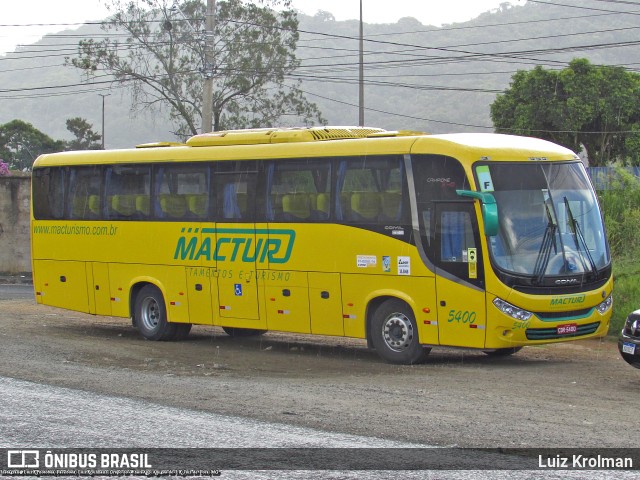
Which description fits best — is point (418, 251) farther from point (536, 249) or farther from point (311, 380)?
point (311, 380)

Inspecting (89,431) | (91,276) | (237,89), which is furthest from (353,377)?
(237,89)

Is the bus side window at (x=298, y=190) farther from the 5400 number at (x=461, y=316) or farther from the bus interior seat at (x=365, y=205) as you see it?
the 5400 number at (x=461, y=316)

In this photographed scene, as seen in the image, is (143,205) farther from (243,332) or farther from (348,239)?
(348,239)

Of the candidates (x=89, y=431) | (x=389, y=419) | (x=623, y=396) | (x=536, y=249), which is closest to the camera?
(x=89, y=431)

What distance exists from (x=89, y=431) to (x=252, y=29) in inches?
2090

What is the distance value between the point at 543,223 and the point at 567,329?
1.50 meters

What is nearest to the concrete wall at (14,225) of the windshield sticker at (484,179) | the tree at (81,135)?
the windshield sticker at (484,179)

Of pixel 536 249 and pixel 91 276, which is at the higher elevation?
pixel 536 249

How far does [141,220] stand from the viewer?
19.4 metres

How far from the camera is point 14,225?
3862 centimetres

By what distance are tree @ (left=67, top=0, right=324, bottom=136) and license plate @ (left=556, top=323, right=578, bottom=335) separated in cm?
4687

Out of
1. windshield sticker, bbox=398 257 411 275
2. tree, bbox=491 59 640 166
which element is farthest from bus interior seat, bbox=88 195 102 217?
tree, bbox=491 59 640 166

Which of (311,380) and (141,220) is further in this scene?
(141,220)

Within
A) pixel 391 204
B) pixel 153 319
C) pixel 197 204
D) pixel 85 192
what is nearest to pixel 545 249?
pixel 391 204
